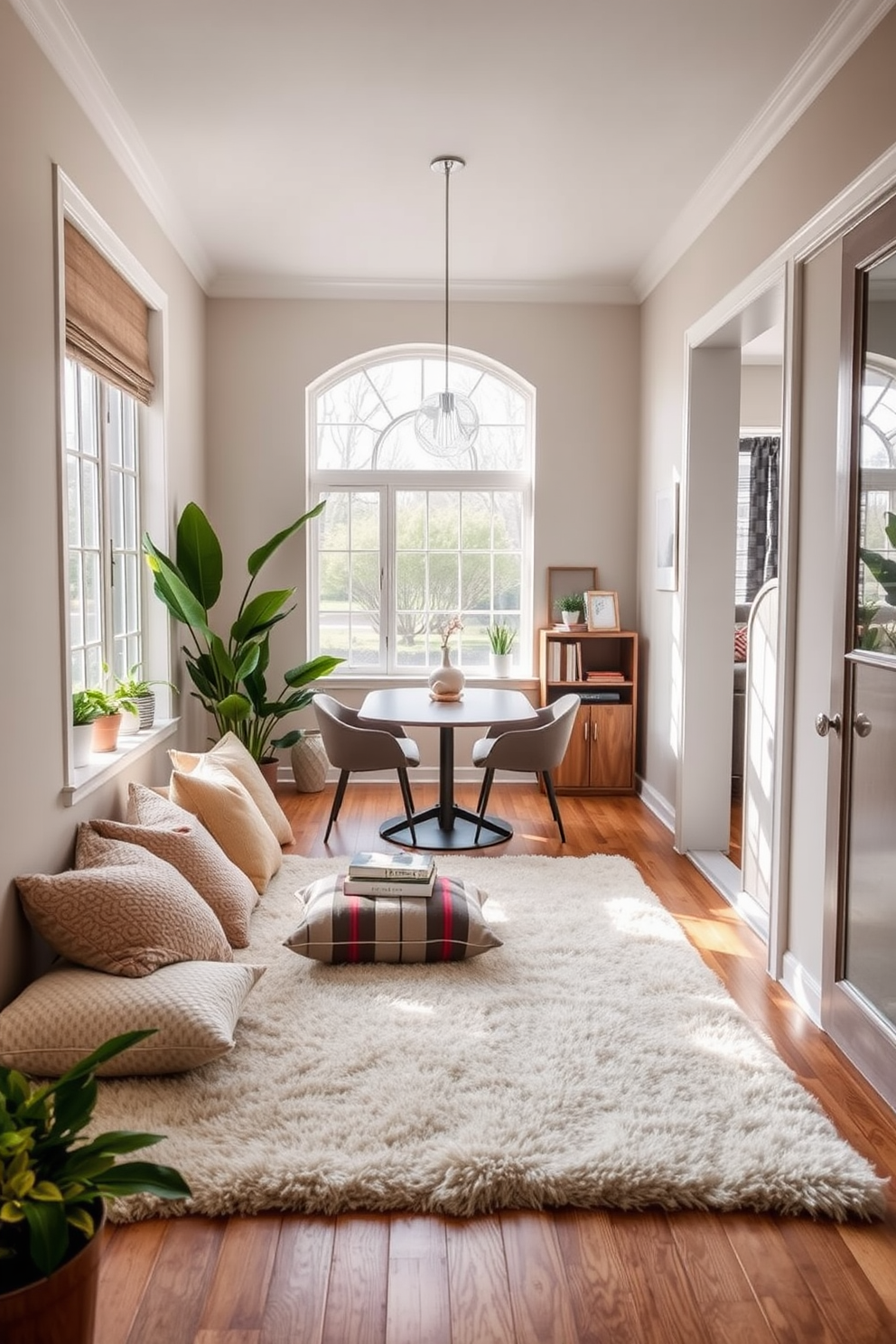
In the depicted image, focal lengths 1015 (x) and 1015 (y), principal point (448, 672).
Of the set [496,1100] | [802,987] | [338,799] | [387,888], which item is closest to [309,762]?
[338,799]

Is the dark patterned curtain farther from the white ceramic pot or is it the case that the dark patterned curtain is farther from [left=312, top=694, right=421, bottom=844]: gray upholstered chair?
[left=312, top=694, right=421, bottom=844]: gray upholstered chair

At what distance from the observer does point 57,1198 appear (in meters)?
1.41

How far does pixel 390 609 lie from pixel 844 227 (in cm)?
383

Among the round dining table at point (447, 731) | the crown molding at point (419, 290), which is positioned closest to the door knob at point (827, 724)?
→ the round dining table at point (447, 731)

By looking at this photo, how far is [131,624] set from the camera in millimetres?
4562

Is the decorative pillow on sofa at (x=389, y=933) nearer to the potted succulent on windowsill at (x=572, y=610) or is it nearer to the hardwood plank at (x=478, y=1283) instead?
the hardwood plank at (x=478, y=1283)

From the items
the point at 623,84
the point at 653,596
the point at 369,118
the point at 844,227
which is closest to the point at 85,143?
the point at 369,118

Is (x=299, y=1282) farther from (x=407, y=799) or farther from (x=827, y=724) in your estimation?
(x=407, y=799)

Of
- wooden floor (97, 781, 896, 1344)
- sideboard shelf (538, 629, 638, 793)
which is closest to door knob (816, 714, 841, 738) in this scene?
wooden floor (97, 781, 896, 1344)

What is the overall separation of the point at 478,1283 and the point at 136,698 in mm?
2893

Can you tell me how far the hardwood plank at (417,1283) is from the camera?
68.5 inches

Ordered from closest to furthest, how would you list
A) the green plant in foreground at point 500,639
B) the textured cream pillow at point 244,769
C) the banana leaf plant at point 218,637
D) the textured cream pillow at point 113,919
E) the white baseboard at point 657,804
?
the textured cream pillow at point 113,919 → the textured cream pillow at point 244,769 → the banana leaf plant at point 218,637 → the white baseboard at point 657,804 → the green plant in foreground at point 500,639

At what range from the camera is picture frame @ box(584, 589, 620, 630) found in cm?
599

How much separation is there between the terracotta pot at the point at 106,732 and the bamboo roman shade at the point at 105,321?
1.28m
